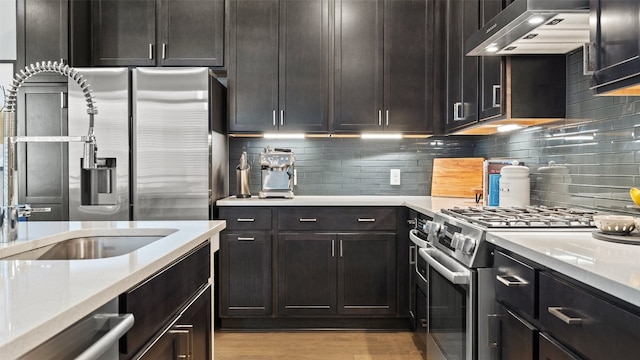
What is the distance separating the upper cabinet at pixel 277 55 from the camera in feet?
11.3

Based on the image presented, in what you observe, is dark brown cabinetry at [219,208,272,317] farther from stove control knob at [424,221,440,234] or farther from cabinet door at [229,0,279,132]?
stove control knob at [424,221,440,234]

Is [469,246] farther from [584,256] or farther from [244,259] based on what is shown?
[244,259]

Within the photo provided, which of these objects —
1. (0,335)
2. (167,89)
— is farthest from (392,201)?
(0,335)

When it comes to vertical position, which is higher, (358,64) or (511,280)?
(358,64)

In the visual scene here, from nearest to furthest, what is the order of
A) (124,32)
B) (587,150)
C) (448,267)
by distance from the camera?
(448,267), (587,150), (124,32)

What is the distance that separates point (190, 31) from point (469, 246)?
261 centimetres

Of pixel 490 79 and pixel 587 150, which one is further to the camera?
pixel 490 79

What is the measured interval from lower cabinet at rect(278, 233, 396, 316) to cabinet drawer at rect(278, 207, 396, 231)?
2.1 inches

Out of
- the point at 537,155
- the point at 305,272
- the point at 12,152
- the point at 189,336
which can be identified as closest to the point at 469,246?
the point at 189,336

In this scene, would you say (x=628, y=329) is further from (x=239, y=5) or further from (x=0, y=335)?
(x=239, y=5)

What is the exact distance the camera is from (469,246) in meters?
1.78

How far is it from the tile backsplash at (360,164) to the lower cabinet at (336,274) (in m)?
0.65

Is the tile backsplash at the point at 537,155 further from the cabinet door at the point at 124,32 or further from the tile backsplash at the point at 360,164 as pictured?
the cabinet door at the point at 124,32

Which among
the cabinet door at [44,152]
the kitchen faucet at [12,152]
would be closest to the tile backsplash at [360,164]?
the cabinet door at [44,152]
